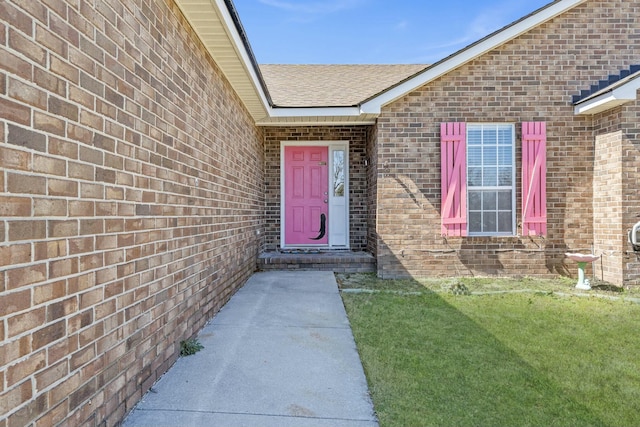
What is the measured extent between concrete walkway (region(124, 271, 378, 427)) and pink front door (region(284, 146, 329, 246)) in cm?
379

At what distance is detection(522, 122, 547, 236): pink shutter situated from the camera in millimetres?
6285

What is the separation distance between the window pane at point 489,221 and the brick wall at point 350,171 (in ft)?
7.82

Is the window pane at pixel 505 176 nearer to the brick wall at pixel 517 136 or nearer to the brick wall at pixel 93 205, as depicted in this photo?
the brick wall at pixel 517 136

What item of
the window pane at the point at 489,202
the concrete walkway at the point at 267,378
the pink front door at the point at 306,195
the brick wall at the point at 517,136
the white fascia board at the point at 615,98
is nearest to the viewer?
the concrete walkway at the point at 267,378

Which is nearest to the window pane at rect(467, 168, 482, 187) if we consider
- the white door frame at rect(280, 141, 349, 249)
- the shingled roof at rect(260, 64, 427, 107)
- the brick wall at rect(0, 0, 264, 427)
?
the shingled roof at rect(260, 64, 427, 107)

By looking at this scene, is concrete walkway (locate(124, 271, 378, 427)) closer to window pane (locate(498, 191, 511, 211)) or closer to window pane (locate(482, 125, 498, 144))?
window pane (locate(498, 191, 511, 211))

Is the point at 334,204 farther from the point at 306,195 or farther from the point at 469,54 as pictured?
the point at 469,54

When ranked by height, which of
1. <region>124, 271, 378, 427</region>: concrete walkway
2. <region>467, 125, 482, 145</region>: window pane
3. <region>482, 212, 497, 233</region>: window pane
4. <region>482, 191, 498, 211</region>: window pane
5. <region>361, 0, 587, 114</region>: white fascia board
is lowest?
<region>124, 271, 378, 427</region>: concrete walkway

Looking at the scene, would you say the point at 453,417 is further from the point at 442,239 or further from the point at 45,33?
the point at 442,239

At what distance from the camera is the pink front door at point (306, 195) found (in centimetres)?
812

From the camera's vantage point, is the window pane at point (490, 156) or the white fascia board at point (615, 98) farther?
the window pane at point (490, 156)

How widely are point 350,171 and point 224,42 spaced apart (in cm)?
451

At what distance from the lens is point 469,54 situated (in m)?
6.23

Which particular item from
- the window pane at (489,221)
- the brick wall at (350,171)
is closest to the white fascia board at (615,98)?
the window pane at (489,221)
